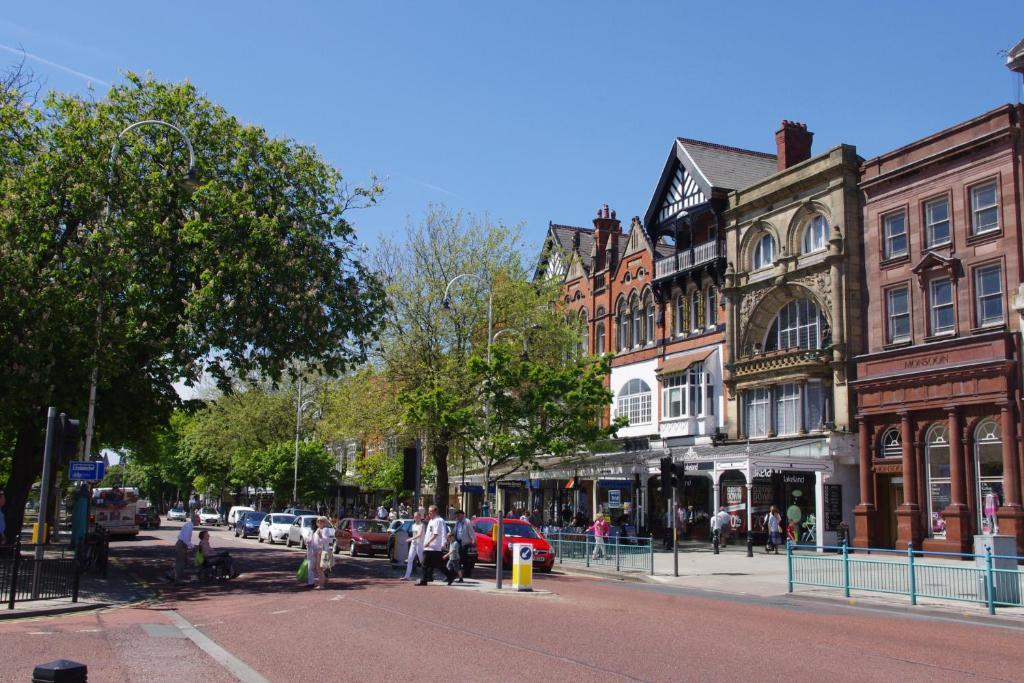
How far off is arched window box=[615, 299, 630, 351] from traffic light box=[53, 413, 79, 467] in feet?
106

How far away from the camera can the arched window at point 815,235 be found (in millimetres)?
35750

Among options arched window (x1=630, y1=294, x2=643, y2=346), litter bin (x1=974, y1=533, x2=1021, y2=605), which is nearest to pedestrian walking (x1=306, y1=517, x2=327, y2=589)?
litter bin (x1=974, y1=533, x2=1021, y2=605)

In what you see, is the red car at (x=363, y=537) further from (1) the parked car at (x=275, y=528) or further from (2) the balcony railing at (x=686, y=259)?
(2) the balcony railing at (x=686, y=259)

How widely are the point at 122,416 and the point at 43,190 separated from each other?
7.11m

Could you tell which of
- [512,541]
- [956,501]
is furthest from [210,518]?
[956,501]

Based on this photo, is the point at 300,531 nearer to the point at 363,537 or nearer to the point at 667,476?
the point at 363,537

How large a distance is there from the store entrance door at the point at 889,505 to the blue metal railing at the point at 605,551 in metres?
9.36

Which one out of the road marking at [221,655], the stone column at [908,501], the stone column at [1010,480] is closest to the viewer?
the road marking at [221,655]

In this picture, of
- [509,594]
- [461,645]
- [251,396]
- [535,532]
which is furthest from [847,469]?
[251,396]

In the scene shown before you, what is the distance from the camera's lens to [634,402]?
4488cm

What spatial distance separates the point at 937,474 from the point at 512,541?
1412cm

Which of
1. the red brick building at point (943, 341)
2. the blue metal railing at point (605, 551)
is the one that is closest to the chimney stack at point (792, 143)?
the red brick building at point (943, 341)

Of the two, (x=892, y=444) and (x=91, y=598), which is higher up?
(x=892, y=444)

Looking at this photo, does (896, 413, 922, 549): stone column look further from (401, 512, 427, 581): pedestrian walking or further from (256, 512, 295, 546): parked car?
(256, 512, 295, 546): parked car
